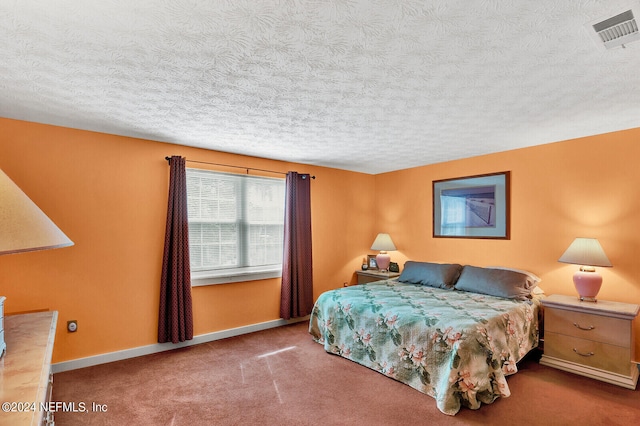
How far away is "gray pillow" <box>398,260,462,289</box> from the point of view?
3.78 meters

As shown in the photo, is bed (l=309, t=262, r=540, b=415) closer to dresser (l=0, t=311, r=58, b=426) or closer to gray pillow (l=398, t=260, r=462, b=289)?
gray pillow (l=398, t=260, r=462, b=289)

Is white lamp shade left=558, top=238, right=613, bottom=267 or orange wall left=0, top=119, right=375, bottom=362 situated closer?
orange wall left=0, top=119, right=375, bottom=362

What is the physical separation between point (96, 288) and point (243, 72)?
2.60 meters

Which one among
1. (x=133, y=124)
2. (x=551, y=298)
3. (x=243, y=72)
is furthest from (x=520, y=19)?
(x=133, y=124)

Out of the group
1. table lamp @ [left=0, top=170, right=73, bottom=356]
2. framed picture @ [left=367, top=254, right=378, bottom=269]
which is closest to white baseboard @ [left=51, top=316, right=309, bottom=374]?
framed picture @ [left=367, top=254, right=378, bottom=269]

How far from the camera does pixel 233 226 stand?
3936mm

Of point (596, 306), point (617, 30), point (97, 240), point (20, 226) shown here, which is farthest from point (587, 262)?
point (97, 240)

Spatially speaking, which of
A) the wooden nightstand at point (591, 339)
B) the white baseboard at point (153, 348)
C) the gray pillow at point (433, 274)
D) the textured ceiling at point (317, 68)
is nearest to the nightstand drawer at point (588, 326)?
the wooden nightstand at point (591, 339)

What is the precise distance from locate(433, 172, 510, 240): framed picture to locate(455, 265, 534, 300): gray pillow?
1.99 ft

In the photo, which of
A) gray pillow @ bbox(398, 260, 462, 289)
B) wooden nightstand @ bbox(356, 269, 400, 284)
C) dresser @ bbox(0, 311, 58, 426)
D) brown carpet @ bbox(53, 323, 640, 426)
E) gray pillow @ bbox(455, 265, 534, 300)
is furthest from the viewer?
wooden nightstand @ bbox(356, 269, 400, 284)

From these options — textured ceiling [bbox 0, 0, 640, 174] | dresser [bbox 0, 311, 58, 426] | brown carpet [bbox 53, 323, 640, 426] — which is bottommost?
brown carpet [bbox 53, 323, 640, 426]

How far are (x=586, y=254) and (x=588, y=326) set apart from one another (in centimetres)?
65

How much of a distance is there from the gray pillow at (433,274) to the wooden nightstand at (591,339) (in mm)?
975

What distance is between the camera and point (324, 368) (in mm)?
2959
